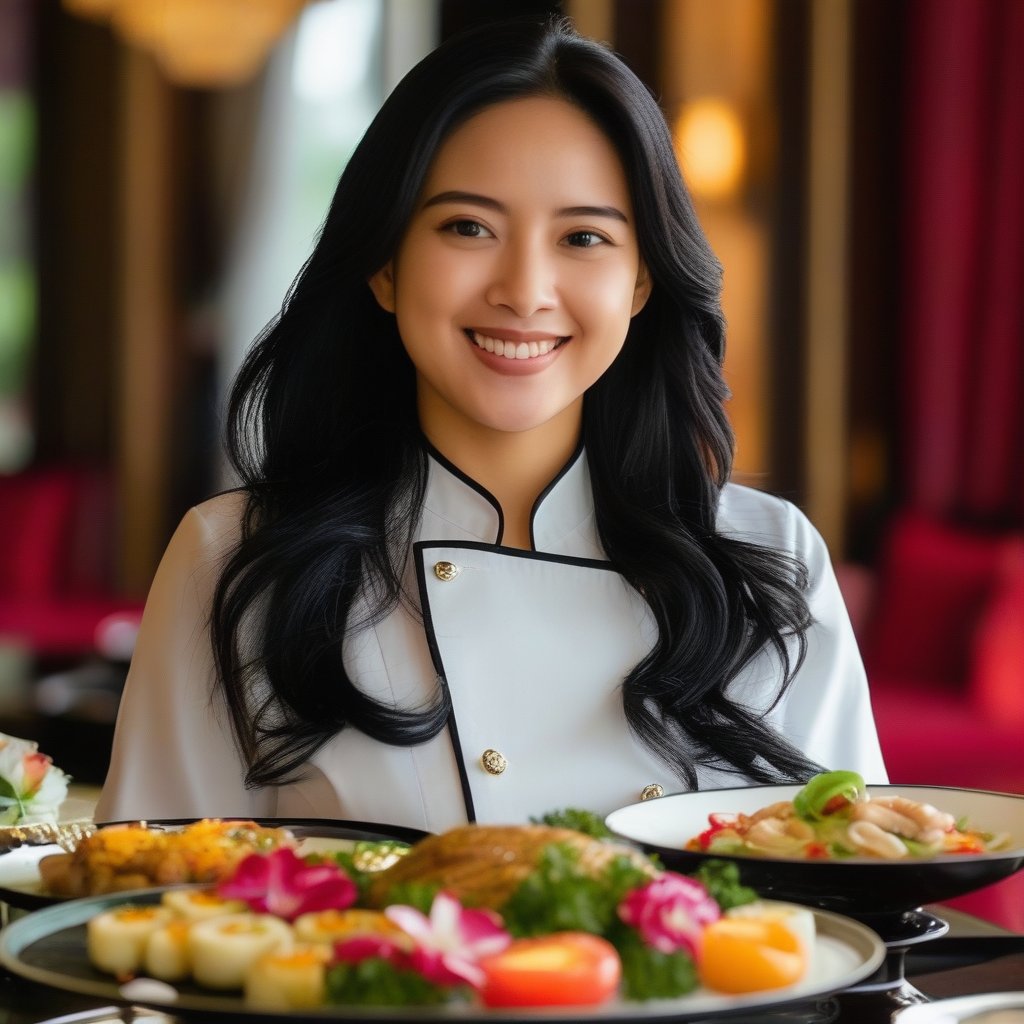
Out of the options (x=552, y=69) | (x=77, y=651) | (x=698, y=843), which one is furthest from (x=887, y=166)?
(x=698, y=843)

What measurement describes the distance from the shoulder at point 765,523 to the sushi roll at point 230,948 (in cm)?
105

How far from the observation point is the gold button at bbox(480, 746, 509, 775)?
5.36 feet

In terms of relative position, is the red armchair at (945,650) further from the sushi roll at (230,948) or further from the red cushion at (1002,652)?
the sushi roll at (230,948)

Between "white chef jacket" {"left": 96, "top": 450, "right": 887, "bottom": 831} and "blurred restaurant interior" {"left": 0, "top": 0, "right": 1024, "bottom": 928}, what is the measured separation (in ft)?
6.51

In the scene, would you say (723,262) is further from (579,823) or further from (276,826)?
(579,823)

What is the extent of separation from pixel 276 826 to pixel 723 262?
4735 mm

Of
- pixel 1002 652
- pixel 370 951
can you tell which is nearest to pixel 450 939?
pixel 370 951

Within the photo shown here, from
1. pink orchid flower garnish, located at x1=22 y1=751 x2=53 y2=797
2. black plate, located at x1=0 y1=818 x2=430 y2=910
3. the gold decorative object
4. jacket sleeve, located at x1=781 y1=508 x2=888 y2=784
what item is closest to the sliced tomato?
black plate, located at x1=0 y1=818 x2=430 y2=910

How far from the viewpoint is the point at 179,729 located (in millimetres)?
1758

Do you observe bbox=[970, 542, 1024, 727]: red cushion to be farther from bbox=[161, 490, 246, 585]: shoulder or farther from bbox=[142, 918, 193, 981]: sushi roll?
bbox=[142, 918, 193, 981]: sushi roll

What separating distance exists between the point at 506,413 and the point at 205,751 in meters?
0.48

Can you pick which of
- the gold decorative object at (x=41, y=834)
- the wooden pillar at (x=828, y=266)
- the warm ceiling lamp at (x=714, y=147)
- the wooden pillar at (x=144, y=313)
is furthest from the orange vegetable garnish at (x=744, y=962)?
the wooden pillar at (x=144, y=313)

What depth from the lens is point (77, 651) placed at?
6277 millimetres

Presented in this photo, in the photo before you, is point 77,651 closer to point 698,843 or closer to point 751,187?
point 751,187
